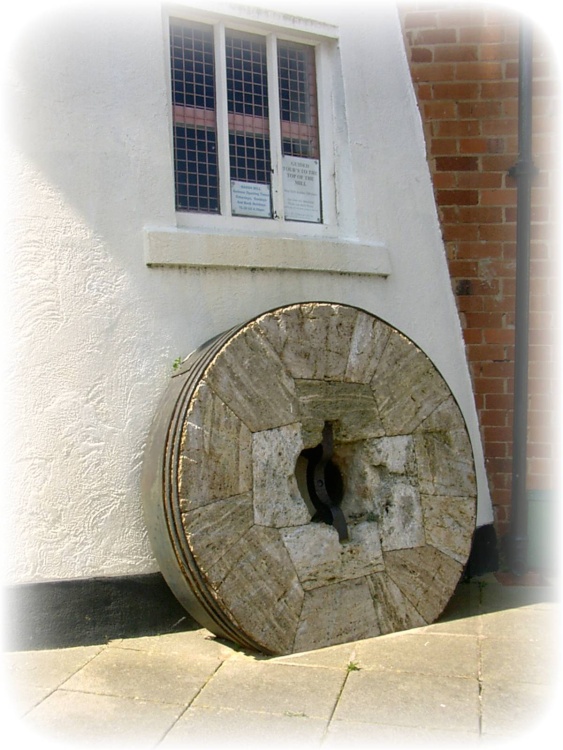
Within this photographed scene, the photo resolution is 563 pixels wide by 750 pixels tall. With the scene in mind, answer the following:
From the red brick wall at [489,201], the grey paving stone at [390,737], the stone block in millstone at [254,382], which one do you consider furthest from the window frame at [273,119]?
the grey paving stone at [390,737]

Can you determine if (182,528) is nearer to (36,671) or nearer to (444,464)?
(36,671)

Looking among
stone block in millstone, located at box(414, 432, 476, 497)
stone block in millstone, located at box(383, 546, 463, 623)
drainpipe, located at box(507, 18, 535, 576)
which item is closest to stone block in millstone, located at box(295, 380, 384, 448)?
stone block in millstone, located at box(414, 432, 476, 497)

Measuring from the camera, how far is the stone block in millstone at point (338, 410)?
3941 millimetres

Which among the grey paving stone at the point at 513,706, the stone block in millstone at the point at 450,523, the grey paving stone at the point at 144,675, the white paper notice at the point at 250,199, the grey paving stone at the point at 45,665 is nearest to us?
the grey paving stone at the point at 513,706

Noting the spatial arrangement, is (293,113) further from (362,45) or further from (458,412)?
(458,412)

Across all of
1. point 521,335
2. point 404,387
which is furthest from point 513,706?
point 521,335

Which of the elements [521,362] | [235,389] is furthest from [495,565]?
[235,389]

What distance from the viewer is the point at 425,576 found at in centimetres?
414

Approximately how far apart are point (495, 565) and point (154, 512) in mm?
2177

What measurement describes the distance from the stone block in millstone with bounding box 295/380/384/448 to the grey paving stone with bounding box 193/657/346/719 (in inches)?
37.7

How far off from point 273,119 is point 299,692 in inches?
113

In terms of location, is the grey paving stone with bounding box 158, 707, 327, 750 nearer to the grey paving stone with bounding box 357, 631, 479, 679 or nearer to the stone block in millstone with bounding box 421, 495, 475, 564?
the grey paving stone with bounding box 357, 631, 479, 679

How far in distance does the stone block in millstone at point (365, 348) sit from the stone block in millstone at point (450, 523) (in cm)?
67

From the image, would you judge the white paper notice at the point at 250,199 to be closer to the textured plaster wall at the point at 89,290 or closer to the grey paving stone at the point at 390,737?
the textured plaster wall at the point at 89,290
